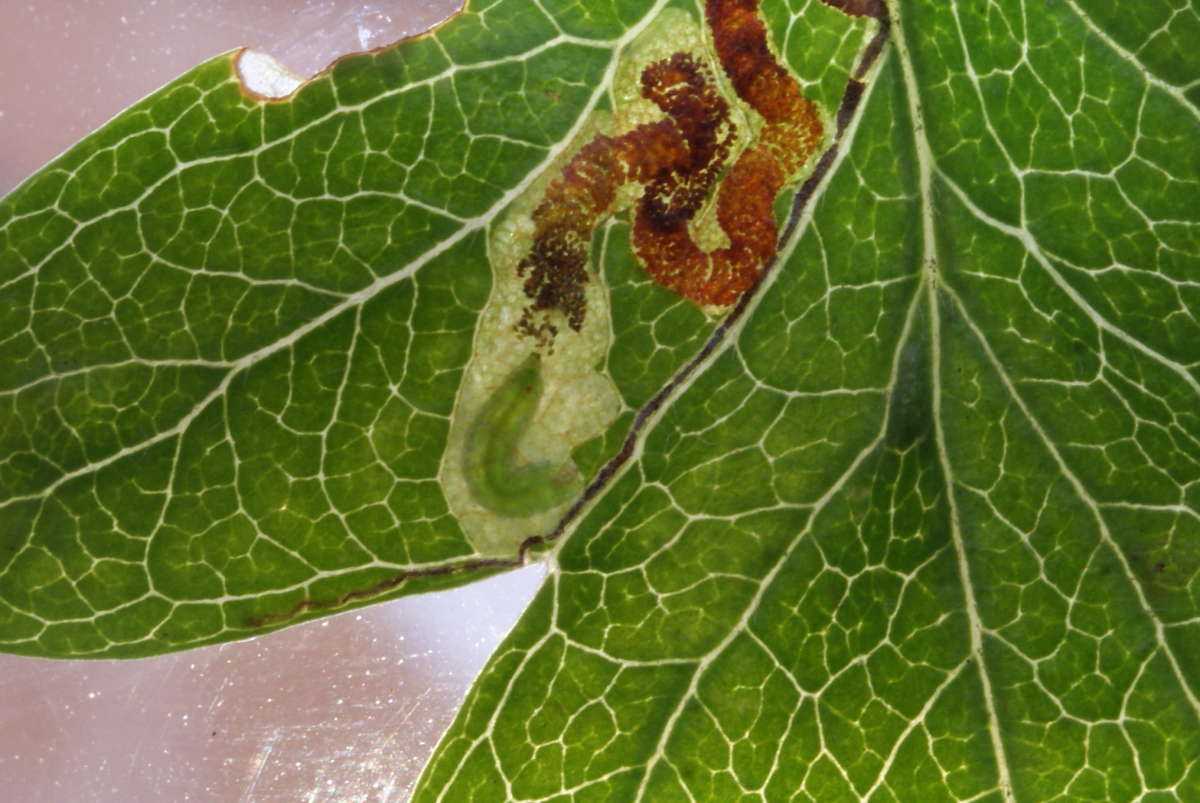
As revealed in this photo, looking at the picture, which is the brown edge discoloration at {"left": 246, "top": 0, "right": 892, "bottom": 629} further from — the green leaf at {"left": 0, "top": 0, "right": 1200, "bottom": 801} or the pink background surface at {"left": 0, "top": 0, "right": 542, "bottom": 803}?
the pink background surface at {"left": 0, "top": 0, "right": 542, "bottom": 803}

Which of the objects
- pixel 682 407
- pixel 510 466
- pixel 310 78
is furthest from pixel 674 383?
pixel 310 78

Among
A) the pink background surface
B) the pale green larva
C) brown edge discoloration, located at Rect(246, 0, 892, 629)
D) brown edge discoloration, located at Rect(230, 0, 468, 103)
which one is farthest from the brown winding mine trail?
the pink background surface

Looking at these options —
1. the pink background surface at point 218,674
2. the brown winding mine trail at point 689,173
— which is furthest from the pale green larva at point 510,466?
the pink background surface at point 218,674

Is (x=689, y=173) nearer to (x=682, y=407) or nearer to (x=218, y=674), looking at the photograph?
(x=682, y=407)

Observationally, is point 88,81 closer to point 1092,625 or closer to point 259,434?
point 259,434

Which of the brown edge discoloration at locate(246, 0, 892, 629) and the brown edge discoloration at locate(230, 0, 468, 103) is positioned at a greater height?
the brown edge discoloration at locate(230, 0, 468, 103)

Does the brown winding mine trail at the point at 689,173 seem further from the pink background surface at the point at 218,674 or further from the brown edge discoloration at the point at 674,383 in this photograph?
the pink background surface at the point at 218,674
